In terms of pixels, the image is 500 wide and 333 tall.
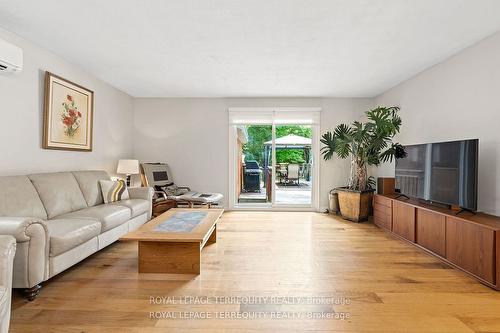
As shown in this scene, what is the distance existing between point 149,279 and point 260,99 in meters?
4.09

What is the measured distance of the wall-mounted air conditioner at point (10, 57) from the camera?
98.4 inches

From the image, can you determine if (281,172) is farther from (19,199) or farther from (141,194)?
(19,199)

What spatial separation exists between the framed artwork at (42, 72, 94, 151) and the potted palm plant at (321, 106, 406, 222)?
4.10 meters

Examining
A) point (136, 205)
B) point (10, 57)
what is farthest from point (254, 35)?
point (136, 205)

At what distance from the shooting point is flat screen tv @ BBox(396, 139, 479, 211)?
8.62ft

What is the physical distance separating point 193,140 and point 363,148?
11.0ft

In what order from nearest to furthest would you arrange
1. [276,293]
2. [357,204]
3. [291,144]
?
[276,293], [357,204], [291,144]

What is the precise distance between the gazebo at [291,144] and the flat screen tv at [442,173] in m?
2.14

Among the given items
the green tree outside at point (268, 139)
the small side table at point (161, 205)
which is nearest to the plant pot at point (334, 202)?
the green tree outside at point (268, 139)

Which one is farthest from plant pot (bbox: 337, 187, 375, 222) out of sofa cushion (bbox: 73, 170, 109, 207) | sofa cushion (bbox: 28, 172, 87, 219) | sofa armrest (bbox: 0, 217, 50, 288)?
sofa armrest (bbox: 0, 217, 50, 288)

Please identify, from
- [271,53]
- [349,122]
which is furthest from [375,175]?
[271,53]

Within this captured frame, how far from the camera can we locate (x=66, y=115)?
11.5 feet

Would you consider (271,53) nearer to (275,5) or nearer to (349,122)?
(275,5)

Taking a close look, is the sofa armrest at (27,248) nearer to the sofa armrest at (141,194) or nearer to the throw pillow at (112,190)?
the throw pillow at (112,190)
